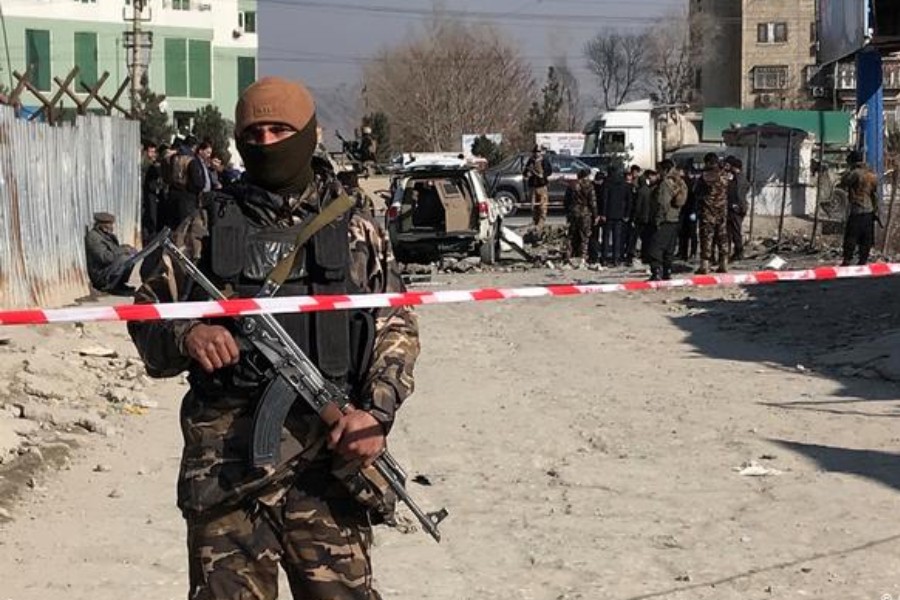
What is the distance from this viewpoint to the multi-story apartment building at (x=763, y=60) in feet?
268

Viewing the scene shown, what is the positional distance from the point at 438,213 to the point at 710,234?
4.39 metres

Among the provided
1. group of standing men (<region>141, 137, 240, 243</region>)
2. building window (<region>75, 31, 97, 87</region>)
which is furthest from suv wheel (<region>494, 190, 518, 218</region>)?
building window (<region>75, 31, 97, 87</region>)

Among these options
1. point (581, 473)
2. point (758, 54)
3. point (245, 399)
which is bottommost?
point (581, 473)

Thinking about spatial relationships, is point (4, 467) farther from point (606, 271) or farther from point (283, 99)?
point (606, 271)

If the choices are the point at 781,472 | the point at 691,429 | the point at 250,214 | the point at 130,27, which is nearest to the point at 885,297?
the point at 691,429

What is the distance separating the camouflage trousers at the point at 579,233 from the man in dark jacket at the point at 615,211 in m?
0.43

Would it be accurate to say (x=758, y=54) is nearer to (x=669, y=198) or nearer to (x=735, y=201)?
(x=735, y=201)

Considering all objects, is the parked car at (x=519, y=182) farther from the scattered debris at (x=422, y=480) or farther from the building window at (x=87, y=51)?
the scattered debris at (x=422, y=480)

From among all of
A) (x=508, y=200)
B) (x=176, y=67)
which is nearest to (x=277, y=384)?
(x=508, y=200)

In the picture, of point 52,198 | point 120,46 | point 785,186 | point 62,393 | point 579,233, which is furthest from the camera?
point 120,46

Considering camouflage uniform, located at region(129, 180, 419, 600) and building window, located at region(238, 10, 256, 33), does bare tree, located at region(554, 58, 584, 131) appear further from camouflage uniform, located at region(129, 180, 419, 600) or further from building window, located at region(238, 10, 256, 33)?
camouflage uniform, located at region(129, 180, 419, 600)

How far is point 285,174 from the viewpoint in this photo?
319 centimetres

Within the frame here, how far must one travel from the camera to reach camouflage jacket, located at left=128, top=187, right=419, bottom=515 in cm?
313

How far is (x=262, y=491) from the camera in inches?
124
